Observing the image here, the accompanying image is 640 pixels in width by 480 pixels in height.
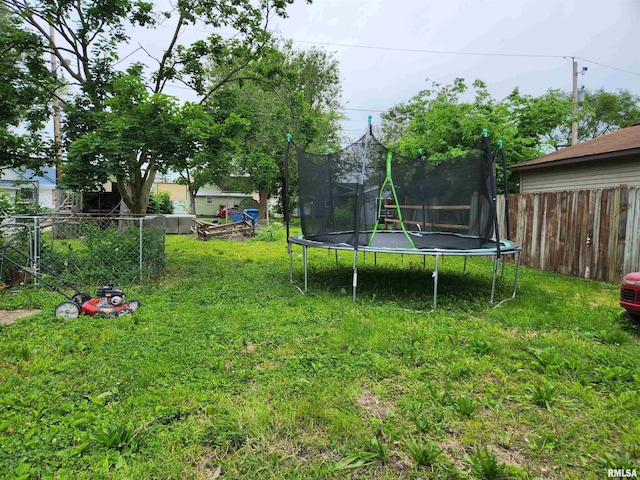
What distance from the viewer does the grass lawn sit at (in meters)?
1.81

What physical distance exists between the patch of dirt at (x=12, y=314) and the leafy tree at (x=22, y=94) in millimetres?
3193

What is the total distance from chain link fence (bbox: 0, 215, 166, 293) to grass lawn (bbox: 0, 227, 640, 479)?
36.0 inches

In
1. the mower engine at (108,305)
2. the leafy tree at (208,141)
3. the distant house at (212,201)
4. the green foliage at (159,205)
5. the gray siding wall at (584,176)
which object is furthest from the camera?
the distant house at (212,201)

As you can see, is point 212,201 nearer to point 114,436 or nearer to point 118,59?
point 118,59

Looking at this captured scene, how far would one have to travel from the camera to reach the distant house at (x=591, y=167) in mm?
7109

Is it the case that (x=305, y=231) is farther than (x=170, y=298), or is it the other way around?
(x=305, y=231)

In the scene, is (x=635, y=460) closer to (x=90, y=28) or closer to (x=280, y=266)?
Result: (x=280, y=266)

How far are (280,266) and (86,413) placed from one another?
5.35 metres

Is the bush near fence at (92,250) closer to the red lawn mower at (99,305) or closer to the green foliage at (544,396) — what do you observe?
the red lawn mower at (99,305)

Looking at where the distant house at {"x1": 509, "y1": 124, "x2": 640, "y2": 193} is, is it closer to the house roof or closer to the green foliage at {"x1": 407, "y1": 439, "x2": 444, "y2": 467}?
the house roof

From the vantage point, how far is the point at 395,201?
5.48 metres

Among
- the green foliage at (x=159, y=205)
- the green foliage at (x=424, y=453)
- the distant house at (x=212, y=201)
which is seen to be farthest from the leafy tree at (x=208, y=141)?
the distant house at (x=212, y=201)

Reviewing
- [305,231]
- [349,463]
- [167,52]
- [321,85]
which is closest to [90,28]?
[167,52]

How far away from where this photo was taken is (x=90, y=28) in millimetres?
6812
